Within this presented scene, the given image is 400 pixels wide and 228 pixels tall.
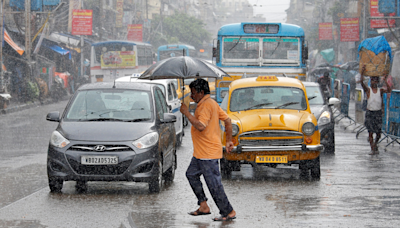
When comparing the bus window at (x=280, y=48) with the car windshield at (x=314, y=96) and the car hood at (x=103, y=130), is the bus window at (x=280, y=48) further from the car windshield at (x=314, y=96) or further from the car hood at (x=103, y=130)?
the car hood at (x=103, y=130)

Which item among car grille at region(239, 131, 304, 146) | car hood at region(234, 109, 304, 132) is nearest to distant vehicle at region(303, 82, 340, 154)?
car hood at region(234, 109, 304, 132)

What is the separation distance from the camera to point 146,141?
8844 mm

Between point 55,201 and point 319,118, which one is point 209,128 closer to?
point 55,201

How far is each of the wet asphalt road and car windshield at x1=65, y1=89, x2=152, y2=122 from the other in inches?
41.9

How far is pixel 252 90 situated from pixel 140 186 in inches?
115

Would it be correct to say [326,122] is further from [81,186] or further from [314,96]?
[81,186]

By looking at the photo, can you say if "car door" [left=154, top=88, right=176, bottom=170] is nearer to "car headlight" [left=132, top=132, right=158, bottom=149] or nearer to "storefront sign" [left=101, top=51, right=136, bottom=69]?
"car headlight" [left=132, top=132, right=158, bottom=149]

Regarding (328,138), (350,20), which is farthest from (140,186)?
(350,20)

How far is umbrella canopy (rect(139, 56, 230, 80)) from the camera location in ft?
26.4

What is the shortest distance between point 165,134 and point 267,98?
7.90 ft

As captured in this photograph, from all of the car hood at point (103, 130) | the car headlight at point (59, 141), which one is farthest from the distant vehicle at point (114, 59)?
the car headlight at point (59, 141)

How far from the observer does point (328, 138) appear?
1411cm

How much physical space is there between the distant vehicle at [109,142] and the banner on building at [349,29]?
34.8m

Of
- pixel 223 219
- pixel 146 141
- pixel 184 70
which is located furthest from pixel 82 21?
pixel 223 219
